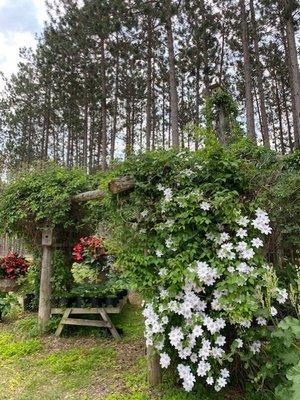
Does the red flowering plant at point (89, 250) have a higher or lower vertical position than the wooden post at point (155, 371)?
higher

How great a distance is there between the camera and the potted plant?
621 cm

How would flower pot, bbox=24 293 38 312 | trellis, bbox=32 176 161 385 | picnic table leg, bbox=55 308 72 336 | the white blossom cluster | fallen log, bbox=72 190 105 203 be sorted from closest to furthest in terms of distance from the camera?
the white blossom cluster → fallen log, bbox=72 190 105 203 → trellis, bbox=32 176 161 385 → picnic table leg, bbox=55 308 72 336 → flower pot, bbox=24 293 38 312

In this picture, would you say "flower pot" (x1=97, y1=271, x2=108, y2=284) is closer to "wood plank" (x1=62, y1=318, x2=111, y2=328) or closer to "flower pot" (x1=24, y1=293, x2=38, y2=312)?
"flower pot" (x1=24, y1=293, x2=38, y2=312)

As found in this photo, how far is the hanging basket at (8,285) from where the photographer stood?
6.15 metres

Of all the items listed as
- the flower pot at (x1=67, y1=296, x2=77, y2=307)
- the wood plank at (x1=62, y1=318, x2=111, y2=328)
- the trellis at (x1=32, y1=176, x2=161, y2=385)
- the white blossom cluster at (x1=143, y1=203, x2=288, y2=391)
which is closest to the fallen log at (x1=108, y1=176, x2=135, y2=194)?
the white blossom cluster at (x1=143, y1=203, x2=288, y2=391)

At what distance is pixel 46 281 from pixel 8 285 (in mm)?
1641

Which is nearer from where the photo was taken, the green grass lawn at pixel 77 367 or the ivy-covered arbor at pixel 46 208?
the green grass lawn at pixel 77 367

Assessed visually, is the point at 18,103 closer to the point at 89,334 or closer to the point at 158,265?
the point at 89,334

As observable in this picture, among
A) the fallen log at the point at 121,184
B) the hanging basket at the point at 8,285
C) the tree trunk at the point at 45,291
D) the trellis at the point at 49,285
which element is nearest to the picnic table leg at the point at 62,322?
the trellis at the point at 49,285

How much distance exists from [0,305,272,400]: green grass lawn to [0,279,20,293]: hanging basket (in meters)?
1.10

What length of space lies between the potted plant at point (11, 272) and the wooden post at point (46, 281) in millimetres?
1593

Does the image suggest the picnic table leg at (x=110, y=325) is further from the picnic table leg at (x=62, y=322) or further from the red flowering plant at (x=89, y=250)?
the red flowering plant at (x=89, y=250)

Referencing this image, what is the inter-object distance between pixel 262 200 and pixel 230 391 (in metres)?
1.63

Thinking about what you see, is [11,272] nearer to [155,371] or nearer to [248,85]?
[155,371]
